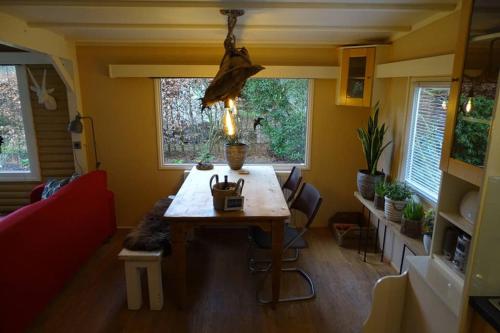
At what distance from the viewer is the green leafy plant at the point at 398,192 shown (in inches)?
103

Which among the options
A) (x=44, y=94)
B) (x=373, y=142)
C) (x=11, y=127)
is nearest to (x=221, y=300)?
(x=373, y=142)

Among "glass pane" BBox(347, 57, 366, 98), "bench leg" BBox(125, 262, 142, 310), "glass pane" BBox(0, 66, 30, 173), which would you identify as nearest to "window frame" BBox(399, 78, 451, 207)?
"glass pane" BBox(347, 57, 366, 98)

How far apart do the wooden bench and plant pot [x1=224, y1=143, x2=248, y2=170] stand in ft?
4.34

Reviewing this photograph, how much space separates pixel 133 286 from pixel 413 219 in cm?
208

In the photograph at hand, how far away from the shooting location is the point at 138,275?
2.40 meters

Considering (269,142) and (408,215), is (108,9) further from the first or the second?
(408,215)

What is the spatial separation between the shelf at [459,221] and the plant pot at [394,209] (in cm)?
92

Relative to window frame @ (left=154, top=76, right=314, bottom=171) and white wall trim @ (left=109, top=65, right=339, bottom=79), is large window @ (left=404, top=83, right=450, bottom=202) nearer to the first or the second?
white wall trim @ (left=109, top=65, right=339, bottom=79)

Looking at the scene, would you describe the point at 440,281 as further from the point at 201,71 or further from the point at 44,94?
the point at 44,94

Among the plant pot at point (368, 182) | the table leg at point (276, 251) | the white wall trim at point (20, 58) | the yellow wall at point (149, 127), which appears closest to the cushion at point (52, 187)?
the yellow wall at point (149, 127)

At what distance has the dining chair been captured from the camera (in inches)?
97.3

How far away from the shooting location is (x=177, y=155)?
379 cm

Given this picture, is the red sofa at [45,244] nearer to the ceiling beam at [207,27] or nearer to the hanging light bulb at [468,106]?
the ceiling beam at [207,27]

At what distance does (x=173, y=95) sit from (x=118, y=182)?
1158 millimetres
